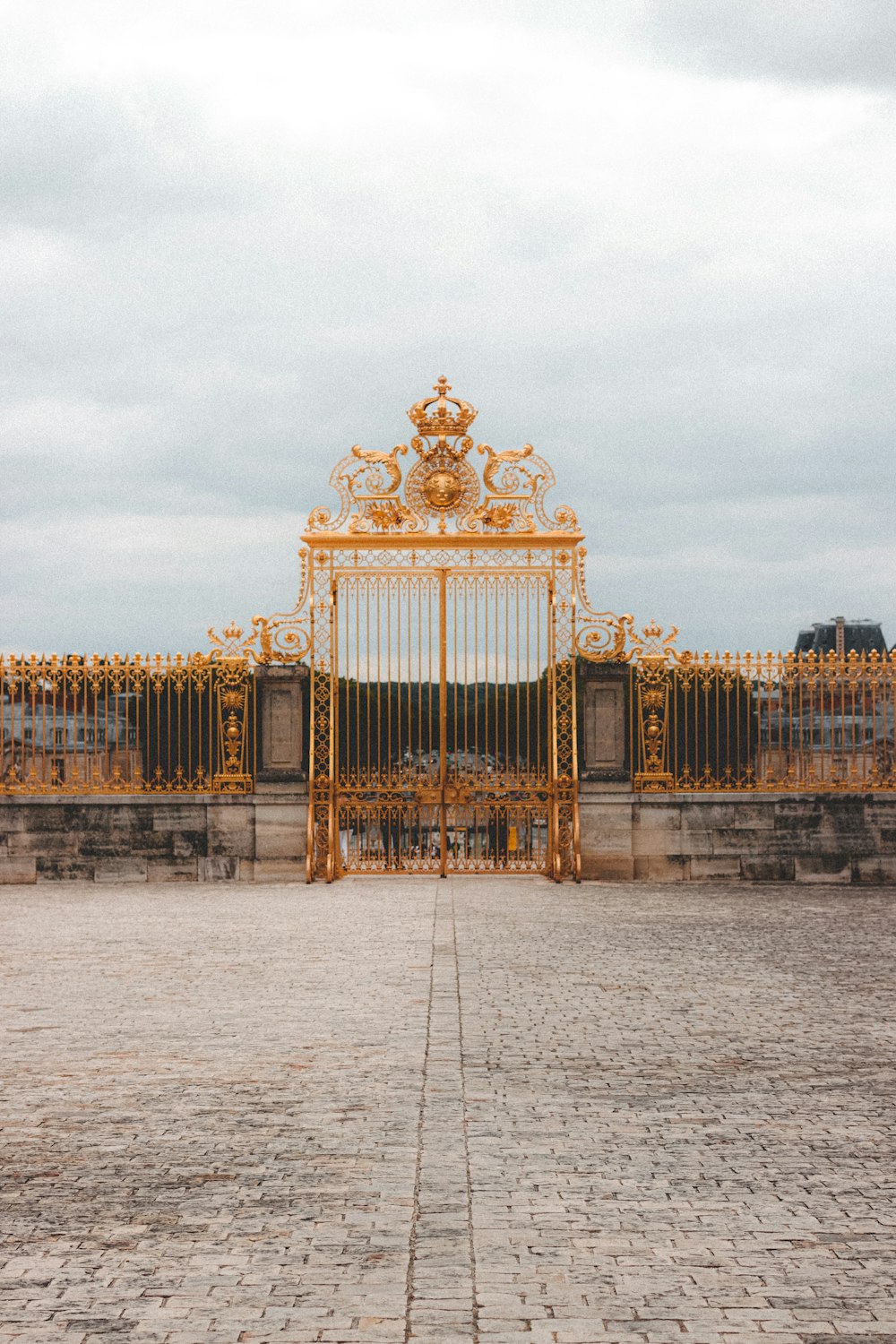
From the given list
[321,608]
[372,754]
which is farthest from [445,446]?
[372,754]

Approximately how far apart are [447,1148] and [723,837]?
13609 millimetres

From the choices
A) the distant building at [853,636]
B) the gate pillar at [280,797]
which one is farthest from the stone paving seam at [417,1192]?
the distant building at [853,636]

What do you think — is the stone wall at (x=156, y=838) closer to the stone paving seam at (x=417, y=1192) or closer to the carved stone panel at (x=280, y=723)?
the carved stone panel at (x=280, y=723)

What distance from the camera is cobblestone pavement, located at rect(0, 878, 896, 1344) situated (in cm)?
395

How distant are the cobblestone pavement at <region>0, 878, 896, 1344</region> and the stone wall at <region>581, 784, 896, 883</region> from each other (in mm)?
7267

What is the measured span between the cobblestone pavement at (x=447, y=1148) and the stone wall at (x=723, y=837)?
7.27 meters

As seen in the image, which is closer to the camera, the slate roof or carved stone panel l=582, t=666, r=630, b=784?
carved stone panel l=582, t=666, r=630, b=784

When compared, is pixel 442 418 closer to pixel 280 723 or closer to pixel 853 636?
pixel 280 723

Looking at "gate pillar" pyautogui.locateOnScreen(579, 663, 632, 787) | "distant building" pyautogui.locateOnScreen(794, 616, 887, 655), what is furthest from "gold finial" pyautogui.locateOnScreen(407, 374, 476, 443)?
"distant building" pyautogui.locateOnScreen(794, 616, 887, 655)

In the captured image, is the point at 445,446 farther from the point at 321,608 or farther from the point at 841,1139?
the point at 841,1139

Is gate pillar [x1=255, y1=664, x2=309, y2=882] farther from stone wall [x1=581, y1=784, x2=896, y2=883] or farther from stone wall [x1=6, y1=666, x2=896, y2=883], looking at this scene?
stone wall [x1=581, y1=784, x2=896, y2=883]

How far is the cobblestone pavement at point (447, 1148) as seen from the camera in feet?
12.9

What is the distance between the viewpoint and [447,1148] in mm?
5469

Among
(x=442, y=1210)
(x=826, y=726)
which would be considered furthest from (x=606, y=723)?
(x=442, y=1210)
